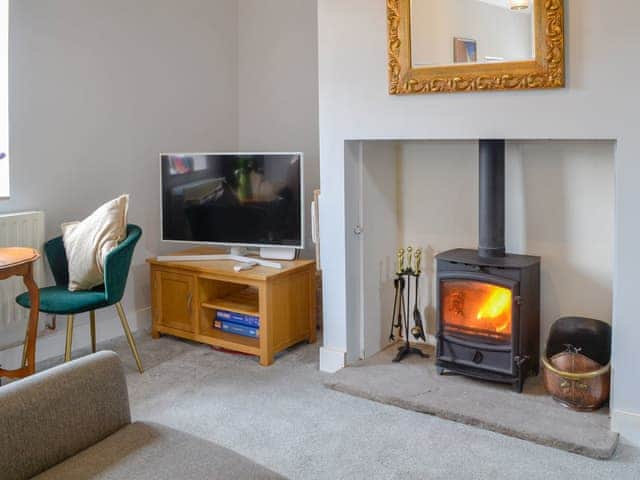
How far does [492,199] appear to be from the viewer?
11.0ft

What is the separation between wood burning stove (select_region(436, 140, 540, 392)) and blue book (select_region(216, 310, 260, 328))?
42.1 inches

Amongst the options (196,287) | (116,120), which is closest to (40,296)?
(196,287)

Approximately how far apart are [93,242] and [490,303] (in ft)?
6.67

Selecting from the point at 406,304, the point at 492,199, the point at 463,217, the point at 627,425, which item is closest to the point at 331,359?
the point at 406,304

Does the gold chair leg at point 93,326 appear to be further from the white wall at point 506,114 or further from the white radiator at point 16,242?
the white wall at point 506,114

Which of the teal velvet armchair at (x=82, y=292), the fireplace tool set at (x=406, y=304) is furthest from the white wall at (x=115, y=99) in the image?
the fireplace tool set at (x=406, y=304)

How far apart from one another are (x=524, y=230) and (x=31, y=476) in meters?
2.55

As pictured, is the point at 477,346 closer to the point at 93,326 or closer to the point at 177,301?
the point at 177,301

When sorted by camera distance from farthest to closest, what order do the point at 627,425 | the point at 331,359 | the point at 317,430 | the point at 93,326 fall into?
1. the point at 93,326
2. the point at 331,359
3. the point at 317,430
4. the point at 627,425

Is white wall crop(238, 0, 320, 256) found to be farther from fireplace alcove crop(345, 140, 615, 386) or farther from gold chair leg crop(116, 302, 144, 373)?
gold chair leg crop(116, 302, 144, 373)

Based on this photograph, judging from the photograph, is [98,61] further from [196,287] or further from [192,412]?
[192,412]

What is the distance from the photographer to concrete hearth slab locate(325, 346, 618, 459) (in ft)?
9.32

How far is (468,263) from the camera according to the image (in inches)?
131

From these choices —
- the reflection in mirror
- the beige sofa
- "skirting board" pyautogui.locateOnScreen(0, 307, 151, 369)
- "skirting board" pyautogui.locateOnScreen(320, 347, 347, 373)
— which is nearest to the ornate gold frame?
the reflection in mirror
